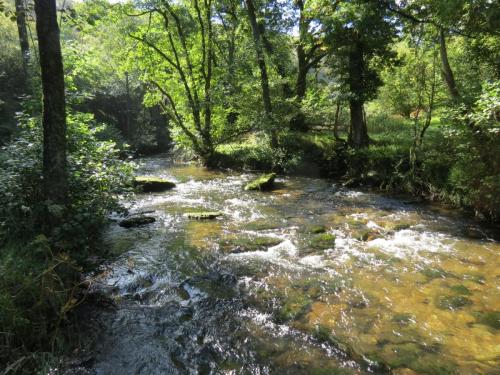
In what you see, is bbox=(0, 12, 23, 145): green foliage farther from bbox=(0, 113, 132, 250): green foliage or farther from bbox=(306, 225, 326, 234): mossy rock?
bbox=(306, 225, 326, 234): mossy rock

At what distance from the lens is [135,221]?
8914mm

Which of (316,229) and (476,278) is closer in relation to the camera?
(476,278)

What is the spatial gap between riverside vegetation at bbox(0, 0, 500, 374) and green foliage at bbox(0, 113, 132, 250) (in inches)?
1.3

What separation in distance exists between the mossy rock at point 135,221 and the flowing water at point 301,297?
0.28m

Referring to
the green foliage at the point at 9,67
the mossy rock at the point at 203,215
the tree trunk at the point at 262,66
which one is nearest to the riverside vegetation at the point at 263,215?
the tree trunk at the point at 262,66

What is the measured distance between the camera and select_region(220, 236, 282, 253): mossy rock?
23.8 feet

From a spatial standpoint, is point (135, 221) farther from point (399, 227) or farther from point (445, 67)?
point (445, 67)

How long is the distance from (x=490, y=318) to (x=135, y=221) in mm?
7764

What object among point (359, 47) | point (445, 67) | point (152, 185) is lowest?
point (152, 185)

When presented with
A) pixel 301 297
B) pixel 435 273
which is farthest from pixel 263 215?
pixel 435 273

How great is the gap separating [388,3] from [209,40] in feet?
29.0

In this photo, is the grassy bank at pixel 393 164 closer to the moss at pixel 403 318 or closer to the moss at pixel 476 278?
the moss at pixel 476 278

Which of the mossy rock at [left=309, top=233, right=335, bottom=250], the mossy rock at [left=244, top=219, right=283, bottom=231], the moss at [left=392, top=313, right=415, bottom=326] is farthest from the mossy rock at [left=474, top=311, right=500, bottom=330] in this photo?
the mossy rock at [left=244, top=219, right=283, bottom=231]

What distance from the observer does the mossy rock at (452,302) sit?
498 cm
